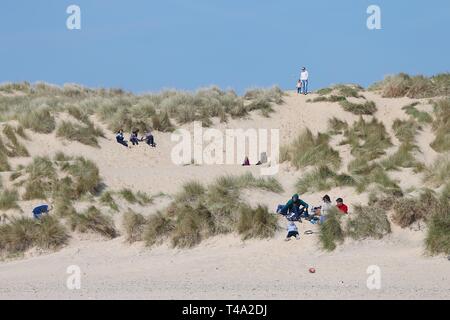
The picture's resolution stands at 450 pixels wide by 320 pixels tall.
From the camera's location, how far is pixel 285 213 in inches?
581

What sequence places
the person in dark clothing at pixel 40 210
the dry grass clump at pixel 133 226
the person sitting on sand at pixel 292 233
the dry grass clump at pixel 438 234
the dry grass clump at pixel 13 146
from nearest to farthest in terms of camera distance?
the dry grass clump at pixel 438 234 < the person sitting on sand at pixel 292 233 < the dry grass clump at pixel 133 226 < the person in dark clothing at pixel 40 210 < the dry grass clump at pixel 13 146

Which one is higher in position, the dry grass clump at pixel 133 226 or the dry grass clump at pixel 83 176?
the dry grass clump at pixel 83 176

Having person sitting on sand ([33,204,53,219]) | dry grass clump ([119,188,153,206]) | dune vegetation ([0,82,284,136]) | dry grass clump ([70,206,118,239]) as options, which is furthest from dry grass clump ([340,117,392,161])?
person sitting on sand ([33,204,53,219])

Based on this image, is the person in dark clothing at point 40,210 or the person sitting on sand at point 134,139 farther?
the person sitting on sand at point 134,139

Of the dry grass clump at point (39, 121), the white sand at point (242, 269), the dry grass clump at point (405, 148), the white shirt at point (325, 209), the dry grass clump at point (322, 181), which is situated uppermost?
the dry grass clump at point (39, 121)

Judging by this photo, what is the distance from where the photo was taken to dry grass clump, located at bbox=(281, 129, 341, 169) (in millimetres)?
21672

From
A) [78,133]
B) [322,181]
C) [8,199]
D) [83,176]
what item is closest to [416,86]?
[78,133]

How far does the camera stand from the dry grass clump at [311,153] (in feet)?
71.1

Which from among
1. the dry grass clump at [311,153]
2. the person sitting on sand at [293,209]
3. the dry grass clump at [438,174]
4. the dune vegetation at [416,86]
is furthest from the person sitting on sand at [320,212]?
the dune vegetation at [416,86]

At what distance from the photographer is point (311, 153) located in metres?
22.1

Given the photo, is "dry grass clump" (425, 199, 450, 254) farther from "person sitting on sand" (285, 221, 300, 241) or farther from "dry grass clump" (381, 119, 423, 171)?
"dry grass clump" (381, 119, 423, 171)

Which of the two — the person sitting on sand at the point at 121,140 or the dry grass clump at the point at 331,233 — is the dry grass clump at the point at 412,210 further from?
the person sitting on sand at the point at 121,140

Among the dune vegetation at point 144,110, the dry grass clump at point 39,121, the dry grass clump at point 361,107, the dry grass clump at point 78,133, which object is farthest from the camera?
the dry grass clump at point 361,107

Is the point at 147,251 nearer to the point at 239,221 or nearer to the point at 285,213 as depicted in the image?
the point at 239,221
